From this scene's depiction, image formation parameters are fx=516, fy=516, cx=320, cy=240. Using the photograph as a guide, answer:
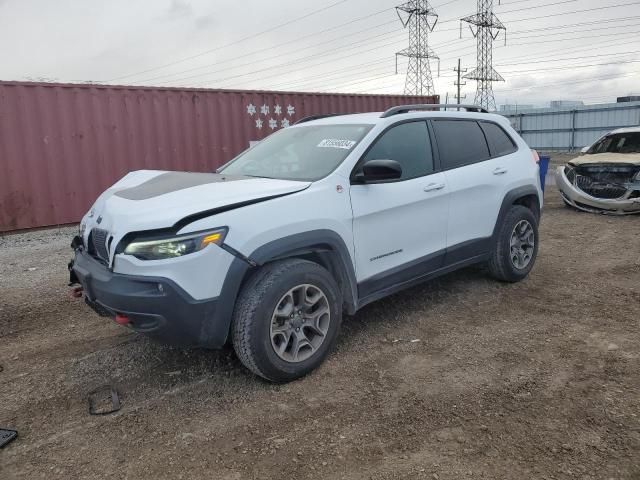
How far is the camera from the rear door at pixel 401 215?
3.54 meters

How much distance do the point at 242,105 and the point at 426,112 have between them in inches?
257

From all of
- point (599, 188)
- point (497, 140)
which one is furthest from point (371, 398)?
point (599, 188)

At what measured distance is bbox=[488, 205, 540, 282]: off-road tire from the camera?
15.6 feet

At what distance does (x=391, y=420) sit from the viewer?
2.78 metres

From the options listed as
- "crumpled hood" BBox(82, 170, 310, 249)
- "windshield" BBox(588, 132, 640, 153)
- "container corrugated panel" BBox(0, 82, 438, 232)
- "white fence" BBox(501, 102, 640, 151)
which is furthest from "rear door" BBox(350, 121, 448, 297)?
"white fence" BBox(501, 102, 640, 151)

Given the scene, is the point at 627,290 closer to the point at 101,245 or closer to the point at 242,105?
the point at 101,245

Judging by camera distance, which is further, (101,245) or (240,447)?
(101,245)

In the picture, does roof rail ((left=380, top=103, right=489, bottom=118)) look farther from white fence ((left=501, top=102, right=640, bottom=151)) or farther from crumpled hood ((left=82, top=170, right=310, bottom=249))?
white fence ((left=501, top=102, right=640, bottom=151))

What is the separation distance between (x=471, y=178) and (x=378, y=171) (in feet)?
4.39

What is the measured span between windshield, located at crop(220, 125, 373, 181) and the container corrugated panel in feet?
17.6

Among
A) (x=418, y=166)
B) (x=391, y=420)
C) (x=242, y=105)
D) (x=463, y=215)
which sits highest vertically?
(x=242, y=105)

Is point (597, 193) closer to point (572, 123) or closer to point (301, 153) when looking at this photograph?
point (301, 153)

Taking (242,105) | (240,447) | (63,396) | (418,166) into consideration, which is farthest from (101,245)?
(242,105)

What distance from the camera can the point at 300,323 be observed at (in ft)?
10.5
